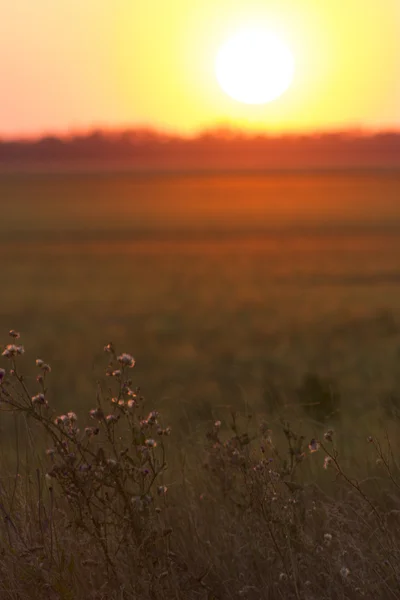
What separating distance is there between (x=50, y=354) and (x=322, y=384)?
3836mm

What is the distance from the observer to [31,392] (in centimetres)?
784

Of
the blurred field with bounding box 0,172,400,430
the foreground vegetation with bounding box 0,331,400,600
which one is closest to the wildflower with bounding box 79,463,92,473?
the foreground vegetation with bounding box 0,331,400,600

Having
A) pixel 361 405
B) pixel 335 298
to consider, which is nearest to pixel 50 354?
pixel 361 405

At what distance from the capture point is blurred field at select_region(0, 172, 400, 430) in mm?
9195

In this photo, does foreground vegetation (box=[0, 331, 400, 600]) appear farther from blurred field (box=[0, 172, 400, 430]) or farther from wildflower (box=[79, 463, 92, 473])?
blurred field (box=[0, 172, 400, 430])

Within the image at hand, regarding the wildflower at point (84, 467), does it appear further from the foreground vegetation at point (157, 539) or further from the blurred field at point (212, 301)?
the blurred field at point (212, 301)

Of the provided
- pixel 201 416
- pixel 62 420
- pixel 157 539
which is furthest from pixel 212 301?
pixel 62 420

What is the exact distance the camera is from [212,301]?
1580cm

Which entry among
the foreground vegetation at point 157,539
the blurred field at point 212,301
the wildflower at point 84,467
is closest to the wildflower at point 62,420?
the foreground vegetation at point 157,539

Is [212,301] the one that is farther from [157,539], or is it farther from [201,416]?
[157,539]

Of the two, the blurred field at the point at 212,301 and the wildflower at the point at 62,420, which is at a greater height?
the blurred field at the point at 212,301

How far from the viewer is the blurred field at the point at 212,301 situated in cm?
920

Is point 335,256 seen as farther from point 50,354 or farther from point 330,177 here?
point 330,177

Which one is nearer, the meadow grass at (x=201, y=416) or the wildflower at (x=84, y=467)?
the wildflower at (x=84, y=467)
